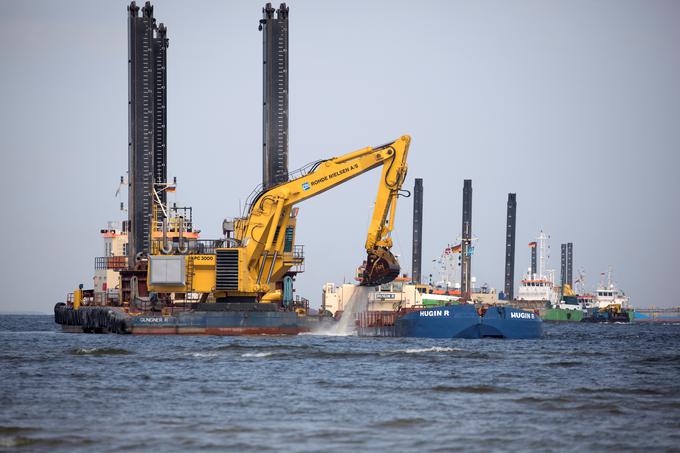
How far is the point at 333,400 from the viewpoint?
41062 millimetres

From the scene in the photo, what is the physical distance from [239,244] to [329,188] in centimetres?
732

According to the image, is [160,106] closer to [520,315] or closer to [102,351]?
[520,315]

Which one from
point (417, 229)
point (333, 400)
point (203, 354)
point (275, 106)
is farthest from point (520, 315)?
point (417, 229)

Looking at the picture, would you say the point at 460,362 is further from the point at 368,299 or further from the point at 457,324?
the point at 368,299

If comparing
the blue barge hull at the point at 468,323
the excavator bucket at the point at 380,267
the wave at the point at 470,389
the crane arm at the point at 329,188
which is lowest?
the wave at the point at 470,389

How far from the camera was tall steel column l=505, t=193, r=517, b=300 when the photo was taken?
152m

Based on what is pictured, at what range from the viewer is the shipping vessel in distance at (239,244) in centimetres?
8200

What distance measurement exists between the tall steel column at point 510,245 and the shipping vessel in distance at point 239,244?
217ft

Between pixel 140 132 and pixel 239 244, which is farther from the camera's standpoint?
pixel 140 132

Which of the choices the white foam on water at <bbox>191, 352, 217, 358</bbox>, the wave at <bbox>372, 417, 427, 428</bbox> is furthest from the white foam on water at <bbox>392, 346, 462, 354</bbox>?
the wave at <bbox>372, 417, 427, 428</bbox>

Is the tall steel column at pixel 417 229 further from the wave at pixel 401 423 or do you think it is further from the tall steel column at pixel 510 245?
the wave at pixel 401 423

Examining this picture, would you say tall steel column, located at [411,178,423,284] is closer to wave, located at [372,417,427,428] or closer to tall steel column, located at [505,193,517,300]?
tall steel column, located at [505,193,517,300]

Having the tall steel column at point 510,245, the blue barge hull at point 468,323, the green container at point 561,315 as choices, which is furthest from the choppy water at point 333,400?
the green container at point 561,315

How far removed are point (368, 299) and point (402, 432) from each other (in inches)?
2507
